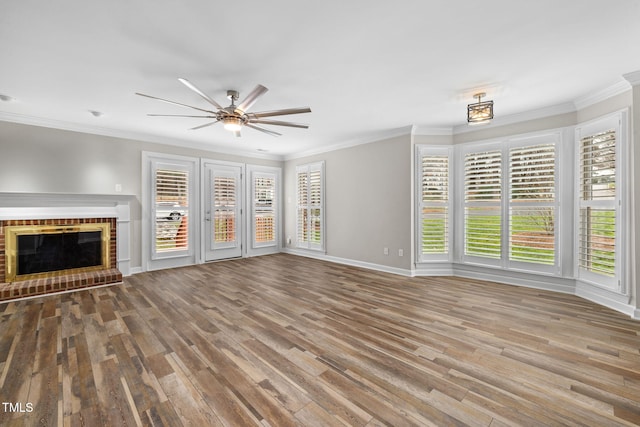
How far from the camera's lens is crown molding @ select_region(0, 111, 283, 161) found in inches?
157

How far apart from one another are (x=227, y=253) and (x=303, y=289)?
2.89 meters

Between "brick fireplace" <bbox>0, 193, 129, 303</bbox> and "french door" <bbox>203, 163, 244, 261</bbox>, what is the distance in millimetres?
1490

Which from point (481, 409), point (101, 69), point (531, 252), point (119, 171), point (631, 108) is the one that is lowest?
point (481, 409)

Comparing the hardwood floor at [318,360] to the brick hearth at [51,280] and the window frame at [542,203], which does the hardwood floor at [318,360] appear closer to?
the brick hearth at [51,280]

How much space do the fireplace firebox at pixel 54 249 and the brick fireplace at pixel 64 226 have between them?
15 mm

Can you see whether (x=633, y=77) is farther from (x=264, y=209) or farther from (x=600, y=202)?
(x=264, y=209)

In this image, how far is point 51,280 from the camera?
390 cm

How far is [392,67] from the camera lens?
107 inches

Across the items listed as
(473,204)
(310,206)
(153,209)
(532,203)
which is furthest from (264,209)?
(532,203)

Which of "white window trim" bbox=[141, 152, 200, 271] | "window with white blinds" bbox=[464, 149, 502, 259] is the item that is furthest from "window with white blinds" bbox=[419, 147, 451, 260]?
"white window trim" bbox=[141, 152, 200, 271]

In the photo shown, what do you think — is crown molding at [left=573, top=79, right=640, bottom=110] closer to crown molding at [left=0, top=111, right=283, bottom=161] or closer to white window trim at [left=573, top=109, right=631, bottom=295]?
white window trim at [left=573, top=109, right=631, bottom=295]

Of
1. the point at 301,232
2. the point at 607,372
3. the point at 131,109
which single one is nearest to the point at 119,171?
the point at 131,109

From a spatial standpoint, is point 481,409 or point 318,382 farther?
point 318,382

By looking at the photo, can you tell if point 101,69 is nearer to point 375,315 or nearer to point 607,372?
point 375,315
